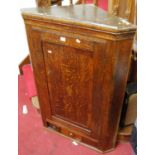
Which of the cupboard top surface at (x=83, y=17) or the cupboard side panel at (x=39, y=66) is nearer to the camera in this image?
the cupboard top surface at (x=83, y=17)

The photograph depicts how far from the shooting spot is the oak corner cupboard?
3.08 feet

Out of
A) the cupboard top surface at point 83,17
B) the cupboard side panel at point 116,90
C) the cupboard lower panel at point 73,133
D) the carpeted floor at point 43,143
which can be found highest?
the cupboard top surface at point 83,17

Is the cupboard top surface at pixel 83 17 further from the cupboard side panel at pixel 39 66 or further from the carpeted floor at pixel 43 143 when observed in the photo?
the carpeted floor at pixel 43 143

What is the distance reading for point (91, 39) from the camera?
3.12ft

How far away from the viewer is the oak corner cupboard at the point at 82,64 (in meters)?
0.94

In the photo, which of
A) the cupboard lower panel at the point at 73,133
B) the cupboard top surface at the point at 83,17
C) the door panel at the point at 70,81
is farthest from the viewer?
the cupboard lower panel at the point at 73,133

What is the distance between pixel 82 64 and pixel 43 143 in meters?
0.85

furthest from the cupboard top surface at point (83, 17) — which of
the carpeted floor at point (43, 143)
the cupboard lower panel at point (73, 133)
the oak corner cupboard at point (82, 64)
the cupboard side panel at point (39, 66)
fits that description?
the carpeted floor at point (43, 143)

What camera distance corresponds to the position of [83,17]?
974 millimetres

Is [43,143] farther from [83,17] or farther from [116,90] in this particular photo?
[83,17]

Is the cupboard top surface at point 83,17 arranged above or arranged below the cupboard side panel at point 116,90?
above

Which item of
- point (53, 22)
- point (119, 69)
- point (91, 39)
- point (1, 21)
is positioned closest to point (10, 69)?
point (1, 21)
